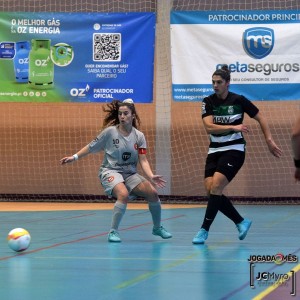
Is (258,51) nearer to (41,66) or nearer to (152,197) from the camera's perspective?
(41,66)

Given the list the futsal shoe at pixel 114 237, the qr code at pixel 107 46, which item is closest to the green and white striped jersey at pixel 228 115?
the futsal shoe at pixel 114 237

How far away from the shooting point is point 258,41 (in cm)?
1576

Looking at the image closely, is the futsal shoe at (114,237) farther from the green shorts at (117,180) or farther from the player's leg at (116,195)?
the green shorts at (117,180)

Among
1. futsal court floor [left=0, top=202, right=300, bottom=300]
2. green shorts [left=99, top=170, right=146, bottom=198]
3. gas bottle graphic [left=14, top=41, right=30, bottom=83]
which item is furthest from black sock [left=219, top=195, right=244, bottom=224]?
gas bottle graphic [left=14, top=41, right=30, bottom=83]

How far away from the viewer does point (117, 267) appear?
713cm

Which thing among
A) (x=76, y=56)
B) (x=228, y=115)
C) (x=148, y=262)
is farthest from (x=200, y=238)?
(x=76, y=56)

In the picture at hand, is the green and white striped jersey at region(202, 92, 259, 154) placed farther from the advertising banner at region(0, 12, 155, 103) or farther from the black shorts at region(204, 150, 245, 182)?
the advertising banner at region(0, 12, 155, 103)

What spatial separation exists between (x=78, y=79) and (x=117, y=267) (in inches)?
377

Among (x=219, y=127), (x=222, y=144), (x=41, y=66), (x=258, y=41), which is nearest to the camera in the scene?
(x=219, y=127)

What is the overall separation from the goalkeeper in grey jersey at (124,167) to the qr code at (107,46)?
6.57 m

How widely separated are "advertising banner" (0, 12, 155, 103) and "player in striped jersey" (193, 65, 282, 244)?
691 centimetres

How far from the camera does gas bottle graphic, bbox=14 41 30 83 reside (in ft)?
53.9

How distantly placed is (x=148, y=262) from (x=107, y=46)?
370 inches

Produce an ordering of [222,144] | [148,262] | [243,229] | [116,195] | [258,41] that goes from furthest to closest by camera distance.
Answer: [258,41] → [116,195] → [243,229] → [222,144] → [148,262]
